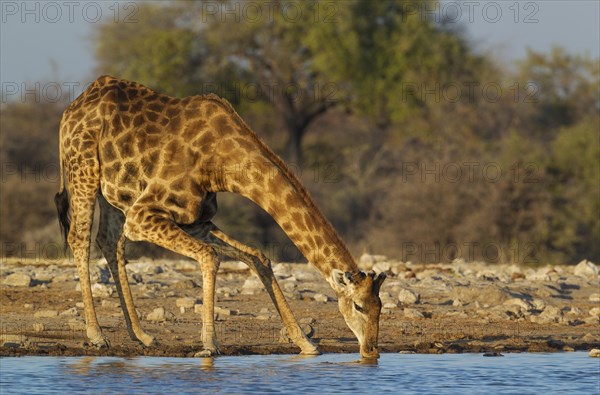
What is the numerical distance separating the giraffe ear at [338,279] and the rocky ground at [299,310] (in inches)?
50.8

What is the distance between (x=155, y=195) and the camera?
1098 centimetres

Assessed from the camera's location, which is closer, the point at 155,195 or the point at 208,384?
the point at 208,384

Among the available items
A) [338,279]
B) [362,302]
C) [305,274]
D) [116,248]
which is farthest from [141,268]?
[362,302]

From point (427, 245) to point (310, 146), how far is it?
44.4 ft

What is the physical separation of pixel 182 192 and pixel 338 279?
1783 millimetres

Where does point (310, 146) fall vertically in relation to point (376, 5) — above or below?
below

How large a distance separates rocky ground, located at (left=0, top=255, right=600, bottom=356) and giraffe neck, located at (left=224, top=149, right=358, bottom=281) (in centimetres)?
123

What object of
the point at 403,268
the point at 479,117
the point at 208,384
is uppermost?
the point at 479,117

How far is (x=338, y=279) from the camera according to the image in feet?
33.0

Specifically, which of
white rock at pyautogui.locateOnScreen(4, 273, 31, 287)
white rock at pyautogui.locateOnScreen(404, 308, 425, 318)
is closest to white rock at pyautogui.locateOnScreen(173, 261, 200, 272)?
white rock at pyautogui.locateOnScreen(4, 273, 31, 287)

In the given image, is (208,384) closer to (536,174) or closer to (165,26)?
(536,174)

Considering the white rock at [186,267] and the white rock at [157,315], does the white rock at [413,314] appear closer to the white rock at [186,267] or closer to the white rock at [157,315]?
the white rock at [157,315]

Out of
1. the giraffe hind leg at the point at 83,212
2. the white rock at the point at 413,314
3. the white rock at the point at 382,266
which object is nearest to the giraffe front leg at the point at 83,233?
the giraffe hind leg at the point at 83,212

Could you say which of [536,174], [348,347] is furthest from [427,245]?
[348,347]
